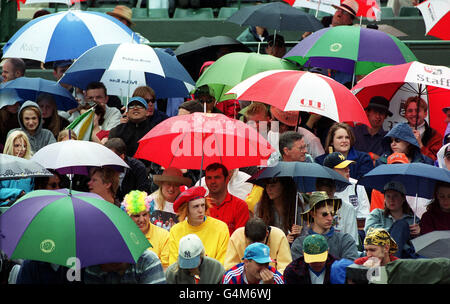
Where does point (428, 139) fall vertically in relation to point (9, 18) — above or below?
below

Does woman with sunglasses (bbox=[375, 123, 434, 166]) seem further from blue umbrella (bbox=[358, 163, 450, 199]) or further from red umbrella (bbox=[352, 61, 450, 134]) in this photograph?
blue umbrella (bbox=[358, 163, 450, 199])

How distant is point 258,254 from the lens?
31.6ft

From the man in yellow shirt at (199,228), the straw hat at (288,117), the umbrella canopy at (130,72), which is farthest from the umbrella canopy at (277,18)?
the man in yellow shirt at (199,228)

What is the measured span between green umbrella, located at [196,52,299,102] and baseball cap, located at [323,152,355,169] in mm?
2074

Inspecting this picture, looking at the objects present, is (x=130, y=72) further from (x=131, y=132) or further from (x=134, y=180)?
(x=134, y=180)

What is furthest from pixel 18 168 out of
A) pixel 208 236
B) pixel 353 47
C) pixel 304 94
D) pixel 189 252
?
pixel 353 47

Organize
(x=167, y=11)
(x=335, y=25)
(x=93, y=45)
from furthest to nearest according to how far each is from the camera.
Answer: (x=167, y=11) → (x=335, y=25) → (x=93, y=45)

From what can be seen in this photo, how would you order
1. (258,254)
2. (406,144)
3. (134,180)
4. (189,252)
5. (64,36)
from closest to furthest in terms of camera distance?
(258,254)
(189,252)
(406,144)
(134,180)
(64,36)

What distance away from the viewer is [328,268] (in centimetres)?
984

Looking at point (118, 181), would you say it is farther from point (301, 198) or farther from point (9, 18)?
point (9, 18)

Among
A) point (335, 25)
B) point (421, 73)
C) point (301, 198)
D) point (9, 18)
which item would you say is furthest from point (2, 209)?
point (9, 18)

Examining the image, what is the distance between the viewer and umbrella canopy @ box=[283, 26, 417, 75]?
13680 mm

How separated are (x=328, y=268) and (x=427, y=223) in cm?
206

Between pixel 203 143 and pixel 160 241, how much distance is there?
137 centimetres
